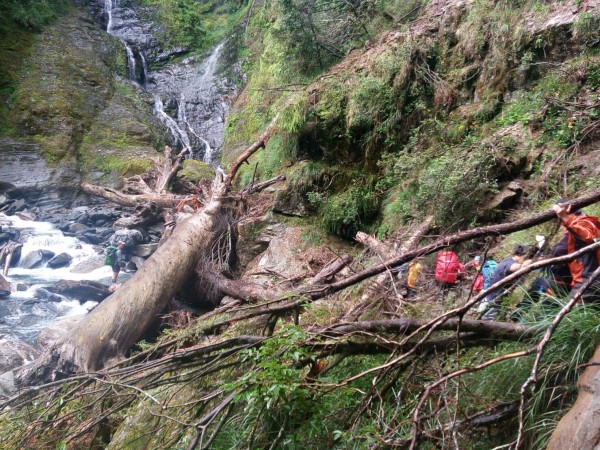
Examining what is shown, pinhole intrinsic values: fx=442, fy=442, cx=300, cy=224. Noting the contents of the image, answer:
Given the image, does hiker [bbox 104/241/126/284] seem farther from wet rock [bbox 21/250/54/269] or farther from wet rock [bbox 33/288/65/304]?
wet rock [bbox 21/250/54/269]

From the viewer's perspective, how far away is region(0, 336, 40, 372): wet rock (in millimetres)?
7227

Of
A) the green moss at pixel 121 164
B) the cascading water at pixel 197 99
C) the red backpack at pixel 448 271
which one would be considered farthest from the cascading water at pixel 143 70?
the red backpack at pixel 448 271

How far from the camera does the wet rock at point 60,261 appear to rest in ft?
38.7

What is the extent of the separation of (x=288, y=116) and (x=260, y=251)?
102 inches

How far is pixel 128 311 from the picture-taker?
6.36 metres

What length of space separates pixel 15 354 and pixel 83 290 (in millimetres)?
2646

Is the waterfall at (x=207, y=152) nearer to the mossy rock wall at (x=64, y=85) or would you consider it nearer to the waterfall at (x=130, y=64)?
the mossy rock wall at (x=64, y=85)

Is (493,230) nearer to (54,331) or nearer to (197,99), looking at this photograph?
(54,331)

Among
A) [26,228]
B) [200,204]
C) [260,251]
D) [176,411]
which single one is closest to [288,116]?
[260,251]

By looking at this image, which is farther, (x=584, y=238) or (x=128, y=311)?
(x=128, y=311)

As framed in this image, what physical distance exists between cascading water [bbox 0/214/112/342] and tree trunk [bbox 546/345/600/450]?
9.17m

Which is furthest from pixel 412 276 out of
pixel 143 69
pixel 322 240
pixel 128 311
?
pixel 143 69

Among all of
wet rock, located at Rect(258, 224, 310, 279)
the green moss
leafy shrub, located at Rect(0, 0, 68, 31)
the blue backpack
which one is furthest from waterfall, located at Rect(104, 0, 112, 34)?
the blue backpack

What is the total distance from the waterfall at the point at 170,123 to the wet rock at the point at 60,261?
24.5 feet
